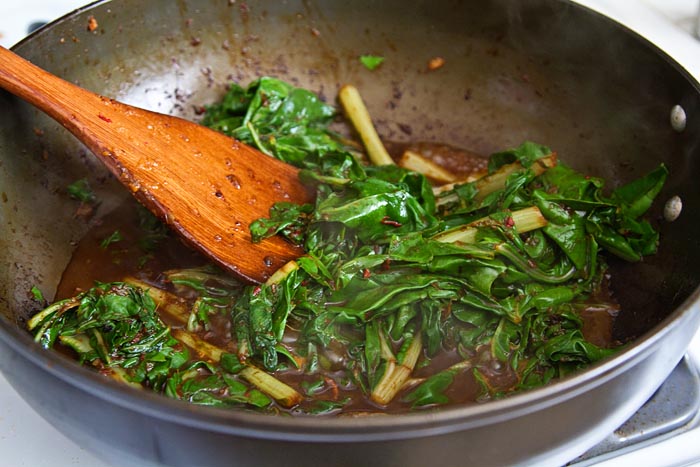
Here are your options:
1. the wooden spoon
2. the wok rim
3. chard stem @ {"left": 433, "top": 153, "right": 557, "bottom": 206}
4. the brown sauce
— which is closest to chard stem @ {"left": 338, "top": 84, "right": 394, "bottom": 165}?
the brown sauce

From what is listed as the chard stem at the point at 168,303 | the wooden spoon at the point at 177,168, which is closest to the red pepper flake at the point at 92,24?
the wooden spoon at the point at 177,168

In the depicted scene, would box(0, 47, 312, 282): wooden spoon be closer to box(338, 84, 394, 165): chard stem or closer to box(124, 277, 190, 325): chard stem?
box(124, 277, 190, 325): chard stem

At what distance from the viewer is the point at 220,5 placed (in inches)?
99.3

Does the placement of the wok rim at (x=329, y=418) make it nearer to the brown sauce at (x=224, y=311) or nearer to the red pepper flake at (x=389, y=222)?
the brown sauce at (x=224, y=311)

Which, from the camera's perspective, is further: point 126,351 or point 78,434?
point 126,351

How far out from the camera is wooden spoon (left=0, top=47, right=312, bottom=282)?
77.2 inches

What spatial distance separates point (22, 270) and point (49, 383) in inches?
33.4

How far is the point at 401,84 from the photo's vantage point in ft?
8.83

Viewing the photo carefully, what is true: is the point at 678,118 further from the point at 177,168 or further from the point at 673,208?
the point at 177,168

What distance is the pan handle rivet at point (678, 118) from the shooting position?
2.08 m

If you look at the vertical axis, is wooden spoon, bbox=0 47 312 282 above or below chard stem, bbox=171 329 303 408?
above

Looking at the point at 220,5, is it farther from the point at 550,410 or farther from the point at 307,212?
the point at 550,410

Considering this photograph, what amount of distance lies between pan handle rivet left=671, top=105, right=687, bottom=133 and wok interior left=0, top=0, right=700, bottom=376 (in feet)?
0.11

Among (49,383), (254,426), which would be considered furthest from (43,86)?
(254,426)
